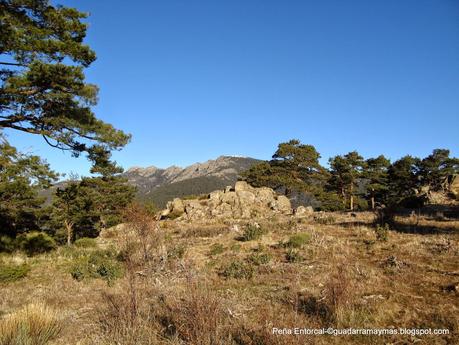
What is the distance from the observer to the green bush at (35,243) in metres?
16.5

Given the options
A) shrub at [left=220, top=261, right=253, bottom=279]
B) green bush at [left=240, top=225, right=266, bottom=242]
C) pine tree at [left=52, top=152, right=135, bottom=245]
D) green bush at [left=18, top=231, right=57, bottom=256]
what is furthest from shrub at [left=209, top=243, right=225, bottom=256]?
pine tree at [left=52, top=152, right=135, bottom=245]

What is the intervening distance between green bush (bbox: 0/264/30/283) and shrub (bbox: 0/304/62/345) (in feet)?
20.2

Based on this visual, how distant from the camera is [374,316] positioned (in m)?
5.28

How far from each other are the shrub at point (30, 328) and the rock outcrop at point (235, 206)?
24.2 meters

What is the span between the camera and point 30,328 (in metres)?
4.86

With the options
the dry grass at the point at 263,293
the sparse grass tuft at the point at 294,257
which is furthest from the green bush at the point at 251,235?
the sparse grass tuft at the point at 294,257

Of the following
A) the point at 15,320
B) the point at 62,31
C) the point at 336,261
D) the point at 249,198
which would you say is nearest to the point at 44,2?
the point at 62,31

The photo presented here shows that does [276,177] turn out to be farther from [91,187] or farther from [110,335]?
[110,335]

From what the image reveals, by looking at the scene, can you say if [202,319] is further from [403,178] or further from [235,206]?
[403,178]

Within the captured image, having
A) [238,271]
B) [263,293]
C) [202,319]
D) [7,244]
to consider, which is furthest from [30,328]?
[7,244]

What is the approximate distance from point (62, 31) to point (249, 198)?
24983mm

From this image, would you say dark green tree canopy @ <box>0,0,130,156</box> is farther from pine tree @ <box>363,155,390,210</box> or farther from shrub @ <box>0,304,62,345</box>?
pine tree @ <box>363,155,390,210</box>

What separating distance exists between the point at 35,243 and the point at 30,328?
14406mm

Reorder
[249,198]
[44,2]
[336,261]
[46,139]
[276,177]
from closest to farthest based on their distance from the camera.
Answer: [336,261] < [44,2] < [46,139] < [249,198] < [276,177]
